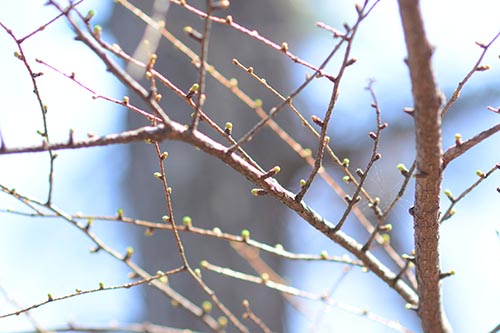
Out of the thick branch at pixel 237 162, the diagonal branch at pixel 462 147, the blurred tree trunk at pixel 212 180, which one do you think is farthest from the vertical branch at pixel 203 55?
the blurred tree trunk at pixel 212 180

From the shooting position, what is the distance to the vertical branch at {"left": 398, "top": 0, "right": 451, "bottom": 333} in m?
0.38

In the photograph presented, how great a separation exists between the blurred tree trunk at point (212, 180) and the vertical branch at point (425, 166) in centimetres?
105

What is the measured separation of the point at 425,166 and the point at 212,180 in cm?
127

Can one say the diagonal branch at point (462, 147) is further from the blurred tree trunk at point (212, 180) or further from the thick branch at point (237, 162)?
the blurred tree trunk at point (212, 180)

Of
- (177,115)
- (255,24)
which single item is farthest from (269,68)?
(177,115)

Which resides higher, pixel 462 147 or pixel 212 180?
pixel 212 180

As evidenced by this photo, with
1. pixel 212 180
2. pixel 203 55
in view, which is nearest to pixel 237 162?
pixel 203 55

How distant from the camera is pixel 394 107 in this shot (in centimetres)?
187

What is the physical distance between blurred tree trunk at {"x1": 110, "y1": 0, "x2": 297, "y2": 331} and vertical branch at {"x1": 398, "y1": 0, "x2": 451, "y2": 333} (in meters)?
1.05

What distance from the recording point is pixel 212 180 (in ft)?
5.57

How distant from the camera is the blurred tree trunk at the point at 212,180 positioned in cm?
163

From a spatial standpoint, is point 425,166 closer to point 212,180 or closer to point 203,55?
point 203,55

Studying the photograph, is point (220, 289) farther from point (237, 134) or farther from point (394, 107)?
point (394, 107)

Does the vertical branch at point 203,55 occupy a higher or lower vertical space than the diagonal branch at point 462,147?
higher
